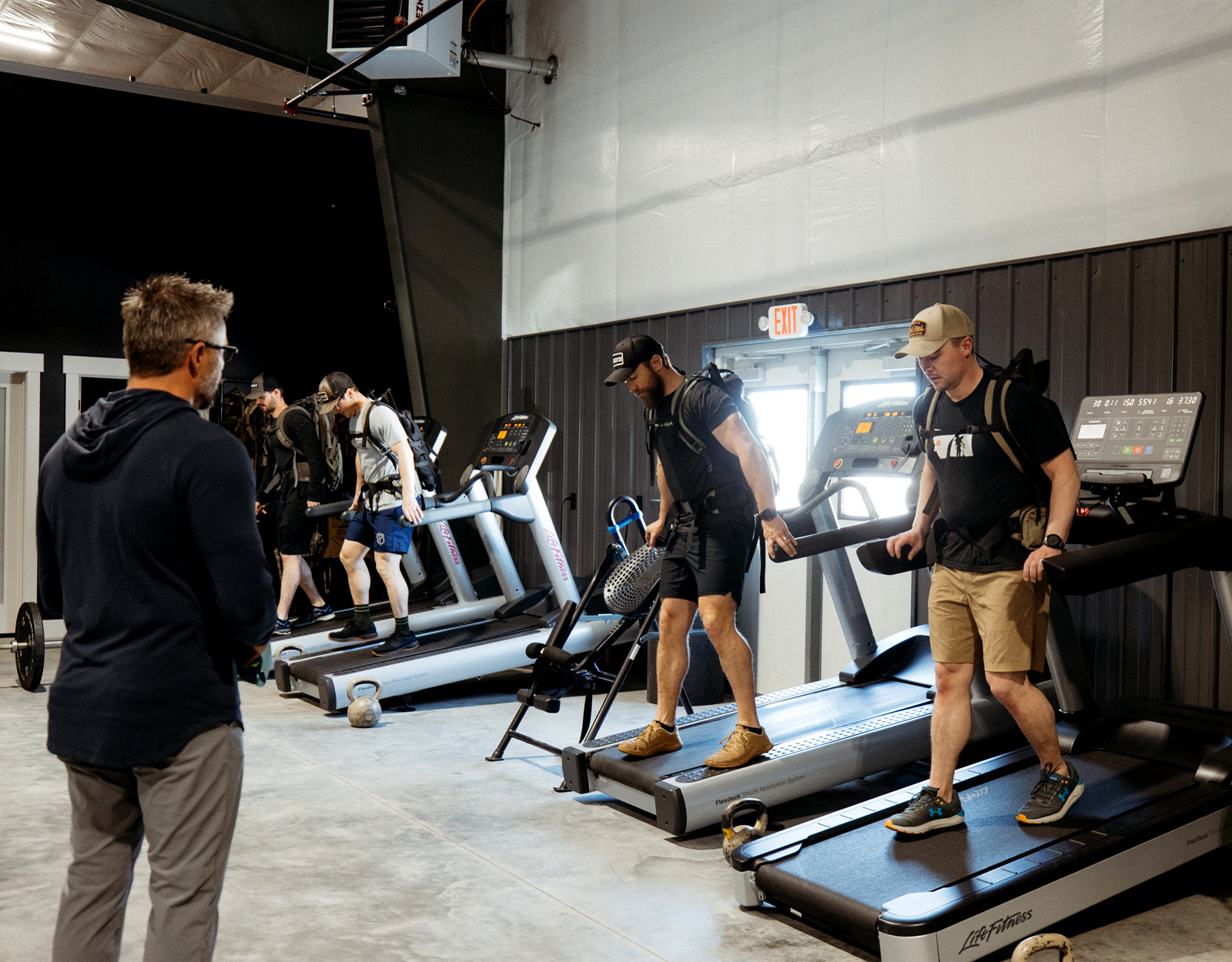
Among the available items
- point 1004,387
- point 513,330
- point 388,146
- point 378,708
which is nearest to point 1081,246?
point 1004,387

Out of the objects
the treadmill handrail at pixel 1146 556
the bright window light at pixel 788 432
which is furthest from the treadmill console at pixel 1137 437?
the bright window light at pixel 788 432

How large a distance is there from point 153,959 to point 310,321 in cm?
809

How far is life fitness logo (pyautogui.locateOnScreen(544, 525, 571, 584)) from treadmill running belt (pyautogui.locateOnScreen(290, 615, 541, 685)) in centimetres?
36

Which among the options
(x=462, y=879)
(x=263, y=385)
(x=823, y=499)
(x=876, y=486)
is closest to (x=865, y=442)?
(x=823, y=499)

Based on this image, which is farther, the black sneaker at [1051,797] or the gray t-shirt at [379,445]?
the gray t-shirt at [379,445]

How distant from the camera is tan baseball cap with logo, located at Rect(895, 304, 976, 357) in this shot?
3.21m

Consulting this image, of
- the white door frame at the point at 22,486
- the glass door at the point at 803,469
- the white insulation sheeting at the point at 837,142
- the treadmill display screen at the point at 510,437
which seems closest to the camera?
the white insulation sheeting at the point at 837,142

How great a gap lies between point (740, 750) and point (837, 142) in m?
3.43

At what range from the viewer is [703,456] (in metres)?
4.03

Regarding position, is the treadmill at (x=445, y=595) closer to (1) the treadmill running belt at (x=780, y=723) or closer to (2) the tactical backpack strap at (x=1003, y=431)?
(1) the treadmill running belt at (x=780, y=723)

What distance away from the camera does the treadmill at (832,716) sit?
Answer: 3.87 metres

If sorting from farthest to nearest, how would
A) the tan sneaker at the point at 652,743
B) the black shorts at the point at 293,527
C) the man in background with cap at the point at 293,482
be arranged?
the black shorts at the point at 293,527 < the man in background with cap at the point at 293,482 < the tan sneaker at the point at 652,743

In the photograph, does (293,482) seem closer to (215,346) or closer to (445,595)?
(445,595)

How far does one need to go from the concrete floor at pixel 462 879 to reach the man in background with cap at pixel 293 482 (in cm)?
244
